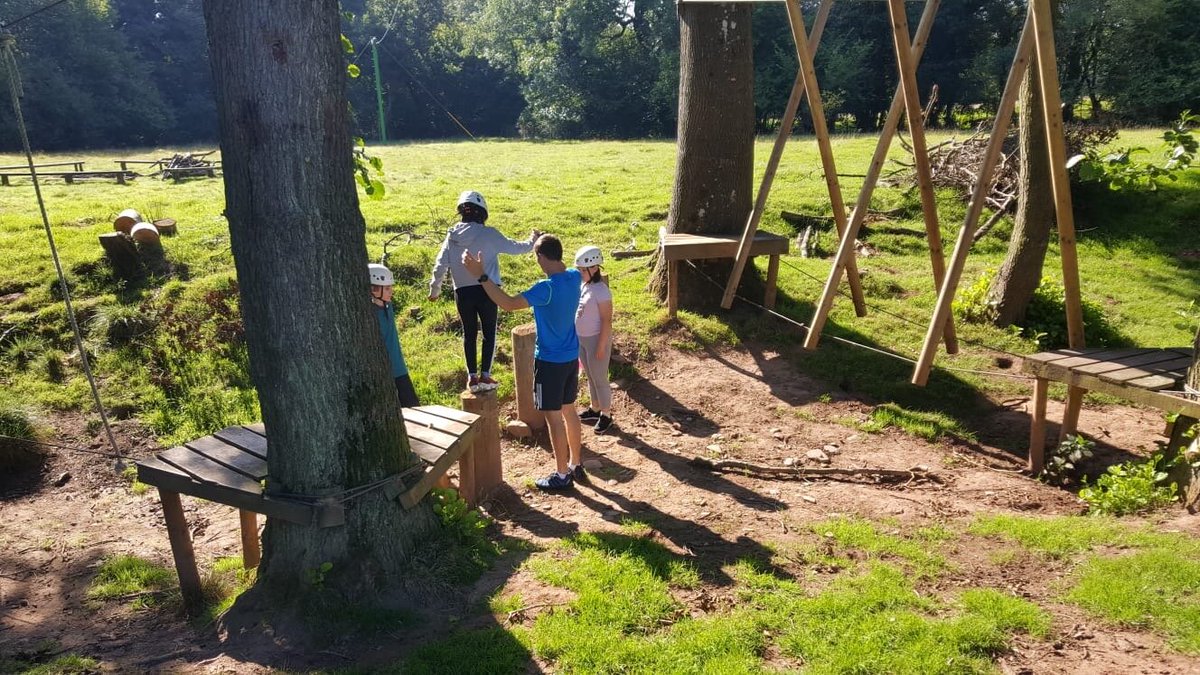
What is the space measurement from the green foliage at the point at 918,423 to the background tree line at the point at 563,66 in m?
22.9

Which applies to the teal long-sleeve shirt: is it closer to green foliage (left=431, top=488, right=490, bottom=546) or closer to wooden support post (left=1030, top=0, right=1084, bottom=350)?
green foliage (left=431, top=488, right=490, bottom=546)

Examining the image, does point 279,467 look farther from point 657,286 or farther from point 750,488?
point 657,286

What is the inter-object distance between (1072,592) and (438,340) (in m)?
6.67

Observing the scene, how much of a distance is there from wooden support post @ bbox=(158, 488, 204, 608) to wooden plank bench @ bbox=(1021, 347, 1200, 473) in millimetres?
5755

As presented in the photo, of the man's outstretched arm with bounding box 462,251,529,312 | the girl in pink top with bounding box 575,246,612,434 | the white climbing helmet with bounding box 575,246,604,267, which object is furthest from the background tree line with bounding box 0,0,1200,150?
the man's outstretched arm with bounding box 462,251,529,312

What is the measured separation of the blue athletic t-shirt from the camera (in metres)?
5.39

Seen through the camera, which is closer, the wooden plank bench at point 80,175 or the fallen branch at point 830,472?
the fallen branch at point 830,472

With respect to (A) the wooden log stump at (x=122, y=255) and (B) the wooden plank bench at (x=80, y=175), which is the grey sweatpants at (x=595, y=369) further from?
(B) the wooden plank bench at (x=80, y=175)

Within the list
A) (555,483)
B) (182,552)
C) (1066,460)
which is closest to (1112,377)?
(1066,460)

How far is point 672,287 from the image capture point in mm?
8469

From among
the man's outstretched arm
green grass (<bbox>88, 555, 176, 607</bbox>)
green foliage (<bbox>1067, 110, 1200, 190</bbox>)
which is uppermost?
green foliage (<bbox>1067, 110, 1200, 190</bbox>)

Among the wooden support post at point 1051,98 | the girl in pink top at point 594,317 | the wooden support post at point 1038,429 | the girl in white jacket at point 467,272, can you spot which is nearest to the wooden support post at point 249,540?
the girl in white jacket at point 467,272

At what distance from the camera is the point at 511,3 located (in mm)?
45500

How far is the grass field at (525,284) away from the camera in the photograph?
8.25 meters
